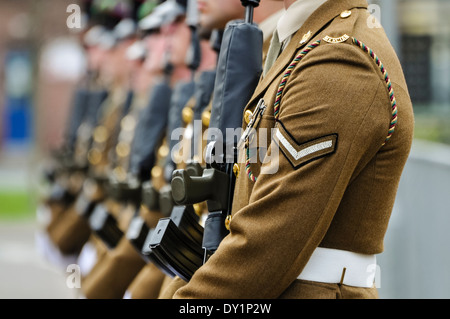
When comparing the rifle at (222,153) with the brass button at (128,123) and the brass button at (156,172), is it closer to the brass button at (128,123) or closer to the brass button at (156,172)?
the brass button at (156,172)

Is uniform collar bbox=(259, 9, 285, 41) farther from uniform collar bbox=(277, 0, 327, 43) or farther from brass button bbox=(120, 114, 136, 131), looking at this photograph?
brass button bbox=(120, 114, 136, 131)

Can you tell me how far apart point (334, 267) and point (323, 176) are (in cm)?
28

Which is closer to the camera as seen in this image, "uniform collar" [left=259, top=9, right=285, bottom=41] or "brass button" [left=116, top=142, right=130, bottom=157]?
"uniform collar" [left=259, top=9, right=285, bottom=41]

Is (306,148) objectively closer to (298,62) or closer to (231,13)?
(298,62)

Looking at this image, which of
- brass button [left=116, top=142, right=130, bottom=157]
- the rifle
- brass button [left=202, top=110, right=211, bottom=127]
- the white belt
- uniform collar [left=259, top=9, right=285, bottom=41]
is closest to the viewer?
the white belt

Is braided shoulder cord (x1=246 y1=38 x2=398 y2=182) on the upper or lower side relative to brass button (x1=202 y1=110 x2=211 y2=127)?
upper

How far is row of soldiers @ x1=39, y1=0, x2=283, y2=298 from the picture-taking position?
3.87m

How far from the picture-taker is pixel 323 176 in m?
2.16

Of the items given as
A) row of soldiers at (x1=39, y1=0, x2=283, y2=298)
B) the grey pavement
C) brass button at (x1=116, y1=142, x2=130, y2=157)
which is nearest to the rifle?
row of soldiers at (x1=39, y1=0, x2=283, y2=298)

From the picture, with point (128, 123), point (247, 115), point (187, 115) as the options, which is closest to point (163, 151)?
point (187, 115)

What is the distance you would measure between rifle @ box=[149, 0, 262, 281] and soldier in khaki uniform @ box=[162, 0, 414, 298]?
1.18 feet

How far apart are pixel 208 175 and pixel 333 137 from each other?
68 centimetres

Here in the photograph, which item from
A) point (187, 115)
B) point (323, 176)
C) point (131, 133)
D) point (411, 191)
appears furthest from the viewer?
point (131, 133)

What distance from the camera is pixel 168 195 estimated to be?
3.76m
